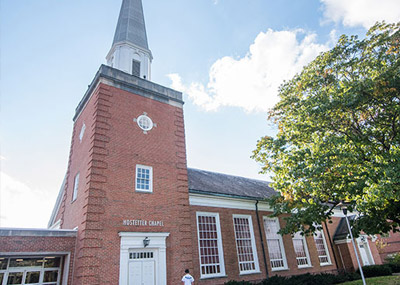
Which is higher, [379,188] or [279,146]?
[279,146]

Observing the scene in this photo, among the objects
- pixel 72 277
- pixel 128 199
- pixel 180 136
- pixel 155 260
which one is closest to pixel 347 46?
pixel 180 136

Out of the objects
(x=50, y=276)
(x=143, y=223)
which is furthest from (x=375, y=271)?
(x=50, y=276)

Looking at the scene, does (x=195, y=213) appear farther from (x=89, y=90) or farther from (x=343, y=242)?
(x=343, y=242)

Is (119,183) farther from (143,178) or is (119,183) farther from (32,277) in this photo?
(32,277)

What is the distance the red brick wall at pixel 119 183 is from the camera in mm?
12195

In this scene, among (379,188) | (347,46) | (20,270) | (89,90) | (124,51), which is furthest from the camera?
(124,51)

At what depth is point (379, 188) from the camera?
1015 cm

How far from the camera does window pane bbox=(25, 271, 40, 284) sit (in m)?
12.2

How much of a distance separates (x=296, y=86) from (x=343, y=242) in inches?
647

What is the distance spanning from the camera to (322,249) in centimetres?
2359

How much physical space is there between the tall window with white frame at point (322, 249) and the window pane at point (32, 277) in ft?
66.1

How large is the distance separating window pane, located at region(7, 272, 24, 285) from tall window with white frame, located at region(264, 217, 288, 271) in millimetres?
14997

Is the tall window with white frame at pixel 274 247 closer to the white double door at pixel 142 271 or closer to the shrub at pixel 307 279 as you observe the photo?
the shrub at pixel 307 279

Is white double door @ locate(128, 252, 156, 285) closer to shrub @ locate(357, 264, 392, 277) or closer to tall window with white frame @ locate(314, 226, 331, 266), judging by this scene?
tall window with white frame @ locate(314, 226, 331, 266)
